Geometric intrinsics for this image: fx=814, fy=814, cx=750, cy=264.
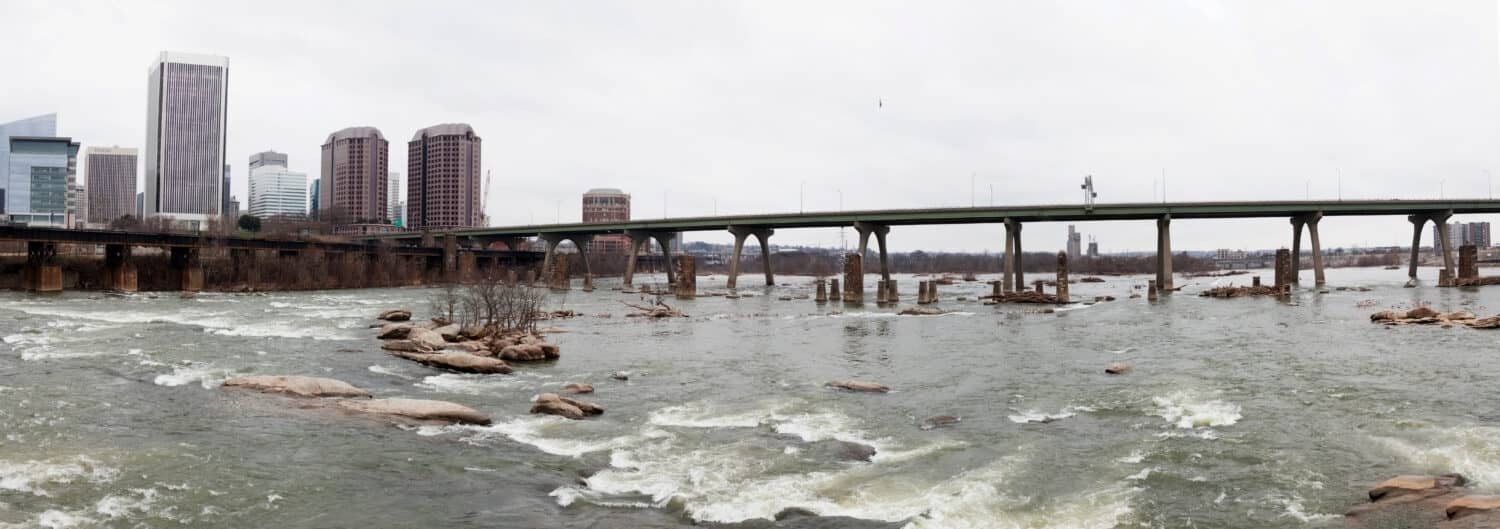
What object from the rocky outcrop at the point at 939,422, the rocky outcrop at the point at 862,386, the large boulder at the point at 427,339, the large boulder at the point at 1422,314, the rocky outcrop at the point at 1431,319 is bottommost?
the rocky outcrop at the point at 939,422

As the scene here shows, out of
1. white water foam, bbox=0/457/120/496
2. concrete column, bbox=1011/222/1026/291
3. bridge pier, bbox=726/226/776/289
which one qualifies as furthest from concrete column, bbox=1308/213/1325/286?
white water foam, bbox=0/457/120/496

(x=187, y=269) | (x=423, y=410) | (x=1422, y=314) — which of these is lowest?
(x=423, y=410)

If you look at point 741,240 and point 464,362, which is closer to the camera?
point 464,362

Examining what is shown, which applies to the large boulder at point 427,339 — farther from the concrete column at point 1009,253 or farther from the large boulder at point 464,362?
the concrete column at point 1009,253

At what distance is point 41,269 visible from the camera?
81062 millimetres

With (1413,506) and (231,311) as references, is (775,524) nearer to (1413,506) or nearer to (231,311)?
(1413,506)

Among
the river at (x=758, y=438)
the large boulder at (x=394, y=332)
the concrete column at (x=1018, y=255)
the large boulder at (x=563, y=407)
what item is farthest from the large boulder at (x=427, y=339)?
the concrete column at (x=1018, y=255)

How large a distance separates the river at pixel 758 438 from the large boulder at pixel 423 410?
95 centimetres

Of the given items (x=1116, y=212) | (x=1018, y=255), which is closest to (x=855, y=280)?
(x=1018, y=255)

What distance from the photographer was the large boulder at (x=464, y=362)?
97.5 ft

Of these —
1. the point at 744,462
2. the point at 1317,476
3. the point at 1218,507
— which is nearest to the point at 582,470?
the point at 744,462

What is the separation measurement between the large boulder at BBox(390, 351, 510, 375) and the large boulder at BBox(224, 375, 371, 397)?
5.43 metres

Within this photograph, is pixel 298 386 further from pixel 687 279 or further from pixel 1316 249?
pixel 1316 249

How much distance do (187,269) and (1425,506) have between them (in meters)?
110
